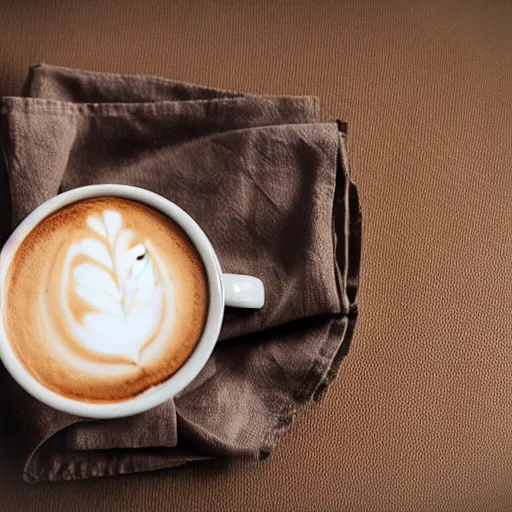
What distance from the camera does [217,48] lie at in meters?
0.50

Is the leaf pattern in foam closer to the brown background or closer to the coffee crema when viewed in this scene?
the coffee crema

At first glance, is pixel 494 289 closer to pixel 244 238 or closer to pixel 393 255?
pixel 393 255

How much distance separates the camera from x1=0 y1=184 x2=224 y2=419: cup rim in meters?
0.36

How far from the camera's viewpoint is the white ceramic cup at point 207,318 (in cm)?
36

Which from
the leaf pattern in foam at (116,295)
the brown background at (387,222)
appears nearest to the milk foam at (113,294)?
the leaf pattern in foam at (116,295)

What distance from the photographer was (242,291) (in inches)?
15.5

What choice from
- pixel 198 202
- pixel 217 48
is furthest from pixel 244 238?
pixel 217 48

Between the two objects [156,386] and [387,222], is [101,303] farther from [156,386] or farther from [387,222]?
[387,222]

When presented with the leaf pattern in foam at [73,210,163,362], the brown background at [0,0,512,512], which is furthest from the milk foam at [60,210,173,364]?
the brown background at [0,0,512,512]

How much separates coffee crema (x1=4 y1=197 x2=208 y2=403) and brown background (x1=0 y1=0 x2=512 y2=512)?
10 centimetres

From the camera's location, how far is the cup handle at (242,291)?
0.39m

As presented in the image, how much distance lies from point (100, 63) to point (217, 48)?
0.08m

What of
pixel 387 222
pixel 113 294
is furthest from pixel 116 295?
pixel 387 222

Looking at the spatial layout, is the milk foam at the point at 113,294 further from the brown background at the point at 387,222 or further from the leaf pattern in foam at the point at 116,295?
the brown background at the point at 387,222
